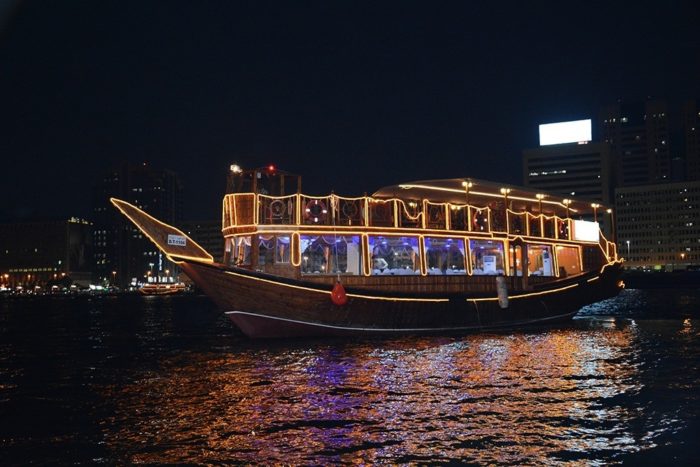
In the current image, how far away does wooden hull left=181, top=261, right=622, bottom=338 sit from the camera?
20.6 metres

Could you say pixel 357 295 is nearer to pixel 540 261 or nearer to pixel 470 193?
pixel 470 193

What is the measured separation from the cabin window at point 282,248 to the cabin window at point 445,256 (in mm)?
6051

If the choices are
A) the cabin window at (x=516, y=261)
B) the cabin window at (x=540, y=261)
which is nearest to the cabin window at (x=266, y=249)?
the cabin window at (x=516, y=261)

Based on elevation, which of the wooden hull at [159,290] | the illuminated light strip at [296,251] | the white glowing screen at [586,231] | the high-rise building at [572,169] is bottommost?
the wooden hull at [159,290]

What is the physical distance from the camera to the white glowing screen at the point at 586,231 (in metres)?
32.1

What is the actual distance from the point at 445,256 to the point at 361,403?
14.6 m

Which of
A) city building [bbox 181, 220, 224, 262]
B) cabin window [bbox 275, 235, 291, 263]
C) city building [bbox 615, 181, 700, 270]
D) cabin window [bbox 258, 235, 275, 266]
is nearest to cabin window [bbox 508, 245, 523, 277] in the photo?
cabin window [bbox 275, 235, 291, 263]

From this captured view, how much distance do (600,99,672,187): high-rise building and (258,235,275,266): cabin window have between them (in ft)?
577

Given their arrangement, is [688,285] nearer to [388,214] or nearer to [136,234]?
[388,214]

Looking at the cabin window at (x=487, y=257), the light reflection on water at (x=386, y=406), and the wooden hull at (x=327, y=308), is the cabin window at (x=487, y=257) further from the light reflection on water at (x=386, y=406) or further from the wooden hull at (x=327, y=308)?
the light reflection on water at (x=386, y=406)

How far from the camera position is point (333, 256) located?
23.2m

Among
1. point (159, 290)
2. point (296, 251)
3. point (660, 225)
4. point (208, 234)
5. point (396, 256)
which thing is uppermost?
point (208, 234)

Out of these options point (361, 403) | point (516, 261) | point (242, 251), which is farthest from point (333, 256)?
point (361, 403)

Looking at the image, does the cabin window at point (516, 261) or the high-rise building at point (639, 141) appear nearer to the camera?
the cabin window at point (516, 261)
